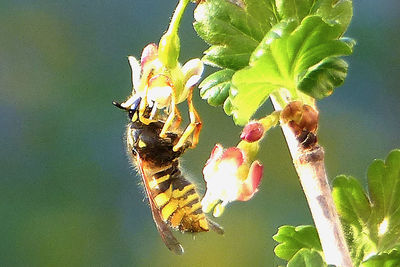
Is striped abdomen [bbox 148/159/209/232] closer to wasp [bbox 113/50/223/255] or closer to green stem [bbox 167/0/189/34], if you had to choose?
wasp [bbox 113/50/223/255]

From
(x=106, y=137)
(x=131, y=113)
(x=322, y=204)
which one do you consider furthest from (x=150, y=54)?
(x=106, y=137)

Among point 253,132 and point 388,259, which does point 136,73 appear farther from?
point 388,259

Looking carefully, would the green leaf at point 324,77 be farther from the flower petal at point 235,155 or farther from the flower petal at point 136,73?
the flower petal at point 136,73

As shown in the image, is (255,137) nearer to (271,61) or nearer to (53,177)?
(271,61)

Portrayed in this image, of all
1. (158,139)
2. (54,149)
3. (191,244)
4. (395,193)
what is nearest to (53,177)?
(54,149)

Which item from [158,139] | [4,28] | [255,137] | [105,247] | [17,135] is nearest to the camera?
[255,137]

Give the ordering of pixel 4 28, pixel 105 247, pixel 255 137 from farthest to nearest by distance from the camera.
Answer: 1. pixel 4 28
2. pixel 105 247
3. pixel 255 137
